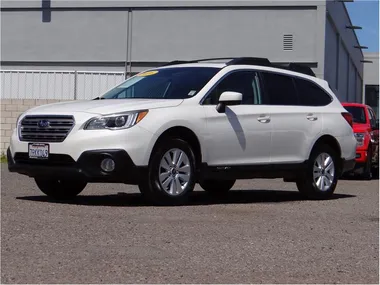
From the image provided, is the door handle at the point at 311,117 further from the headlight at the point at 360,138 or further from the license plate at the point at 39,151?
the headlight at the point at 360,138

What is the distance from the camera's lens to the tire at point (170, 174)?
1038 cm

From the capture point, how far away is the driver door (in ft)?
36.2

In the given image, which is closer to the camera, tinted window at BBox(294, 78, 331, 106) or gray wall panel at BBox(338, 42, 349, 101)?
tinted window at BBox(294, 78, 331, 106)

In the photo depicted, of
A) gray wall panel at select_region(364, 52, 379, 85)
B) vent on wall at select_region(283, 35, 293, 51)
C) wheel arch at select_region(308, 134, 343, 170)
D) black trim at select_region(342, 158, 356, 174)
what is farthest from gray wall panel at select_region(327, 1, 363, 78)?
wheel arch at select_region(308, 134, 343, 170)

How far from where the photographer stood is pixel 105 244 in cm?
745

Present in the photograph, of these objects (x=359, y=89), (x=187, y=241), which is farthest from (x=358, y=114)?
(x=359, y=89)

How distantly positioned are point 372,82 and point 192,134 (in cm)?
5071

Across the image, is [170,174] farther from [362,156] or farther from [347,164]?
[362,156]

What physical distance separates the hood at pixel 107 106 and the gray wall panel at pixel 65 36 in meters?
19.7

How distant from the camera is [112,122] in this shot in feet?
33.5

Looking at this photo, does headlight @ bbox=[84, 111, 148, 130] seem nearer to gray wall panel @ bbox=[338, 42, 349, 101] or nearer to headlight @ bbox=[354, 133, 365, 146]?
headlight @ bbox=[354, 133, 365, 146]

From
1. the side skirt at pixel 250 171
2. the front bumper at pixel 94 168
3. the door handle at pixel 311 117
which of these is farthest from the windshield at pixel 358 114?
the front bumper at pixel 94 168

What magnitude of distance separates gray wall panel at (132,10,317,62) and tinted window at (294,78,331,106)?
15.8m

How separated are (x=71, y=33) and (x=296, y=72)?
19054mm
